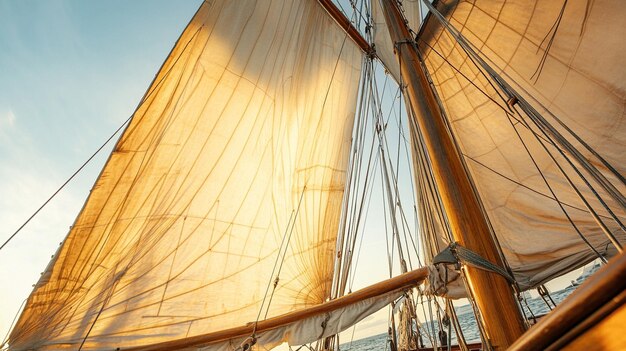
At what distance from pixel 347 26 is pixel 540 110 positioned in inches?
162

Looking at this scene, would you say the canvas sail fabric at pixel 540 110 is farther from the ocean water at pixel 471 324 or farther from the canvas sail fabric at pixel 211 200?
the canvas sail fabric at pixel 211 200

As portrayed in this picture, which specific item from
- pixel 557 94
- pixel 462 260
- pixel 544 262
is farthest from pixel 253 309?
pixel 557 94

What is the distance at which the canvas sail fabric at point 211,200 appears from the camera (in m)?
3.07

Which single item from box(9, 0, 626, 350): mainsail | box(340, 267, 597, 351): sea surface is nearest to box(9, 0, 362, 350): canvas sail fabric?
box(9, 0, 626, 350): mainsail

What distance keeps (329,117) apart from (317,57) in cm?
130

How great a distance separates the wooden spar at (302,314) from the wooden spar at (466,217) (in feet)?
2.05

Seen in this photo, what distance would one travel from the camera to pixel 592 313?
54 centimetres

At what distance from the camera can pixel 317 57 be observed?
5922mm

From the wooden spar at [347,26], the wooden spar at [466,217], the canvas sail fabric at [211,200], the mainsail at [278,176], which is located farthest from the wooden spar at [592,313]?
the wooden spar at [347,26]

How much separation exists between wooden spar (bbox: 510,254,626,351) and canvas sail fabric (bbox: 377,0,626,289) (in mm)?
3742

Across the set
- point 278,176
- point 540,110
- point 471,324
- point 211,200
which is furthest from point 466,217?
point 471,324

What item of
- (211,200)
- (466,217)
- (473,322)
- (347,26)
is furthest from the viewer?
(473,322)

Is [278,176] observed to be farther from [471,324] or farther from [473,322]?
[473,322]

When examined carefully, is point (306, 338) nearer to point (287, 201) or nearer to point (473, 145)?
point (287, 201)
